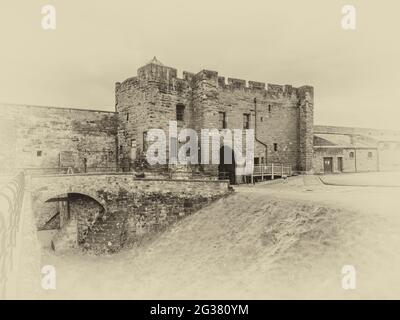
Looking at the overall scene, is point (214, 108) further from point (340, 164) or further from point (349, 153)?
point (349, 153)

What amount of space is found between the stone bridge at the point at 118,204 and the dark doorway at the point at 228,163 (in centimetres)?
499

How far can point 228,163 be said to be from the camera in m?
21.6

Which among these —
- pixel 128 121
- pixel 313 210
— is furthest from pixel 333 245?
pixel 128 121

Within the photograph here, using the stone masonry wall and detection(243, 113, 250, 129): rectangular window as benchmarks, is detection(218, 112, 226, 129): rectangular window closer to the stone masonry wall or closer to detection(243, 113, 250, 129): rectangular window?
detection(243, 113, 250, 129): rectangular window

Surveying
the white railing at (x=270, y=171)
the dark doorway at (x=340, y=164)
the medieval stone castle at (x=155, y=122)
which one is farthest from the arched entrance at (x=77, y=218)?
the dark doorway at (x=340, y=164)

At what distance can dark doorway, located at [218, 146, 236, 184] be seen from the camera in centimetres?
2142

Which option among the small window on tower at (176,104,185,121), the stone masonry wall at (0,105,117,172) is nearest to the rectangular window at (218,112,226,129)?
the small window on tower at (176,104,185,121)

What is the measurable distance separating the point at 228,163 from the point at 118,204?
884cm

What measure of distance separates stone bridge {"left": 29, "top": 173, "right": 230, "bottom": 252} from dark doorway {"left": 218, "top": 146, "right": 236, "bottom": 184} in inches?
196

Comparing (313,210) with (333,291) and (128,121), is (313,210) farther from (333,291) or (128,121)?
(128,121)

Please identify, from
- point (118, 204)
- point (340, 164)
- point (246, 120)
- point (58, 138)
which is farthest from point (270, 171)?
point (58, 138)
